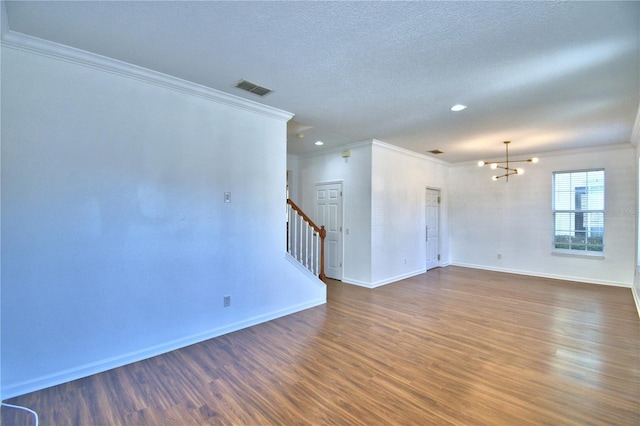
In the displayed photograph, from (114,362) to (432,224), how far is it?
6772mm

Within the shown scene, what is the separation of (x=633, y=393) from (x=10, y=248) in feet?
16.4

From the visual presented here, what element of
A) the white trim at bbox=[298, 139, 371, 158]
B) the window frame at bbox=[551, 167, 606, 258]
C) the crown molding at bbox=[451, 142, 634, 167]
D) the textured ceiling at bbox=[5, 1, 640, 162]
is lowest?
the window frame at bbox=[551, 167, 606, 258]

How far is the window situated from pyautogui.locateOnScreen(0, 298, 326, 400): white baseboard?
6.40 metres

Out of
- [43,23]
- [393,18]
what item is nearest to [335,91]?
[393,18]

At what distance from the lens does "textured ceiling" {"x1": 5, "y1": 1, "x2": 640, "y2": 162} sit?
2002mm

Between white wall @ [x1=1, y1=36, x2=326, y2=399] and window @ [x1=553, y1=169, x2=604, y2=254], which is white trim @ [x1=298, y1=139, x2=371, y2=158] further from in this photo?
window @ [x1=553, y1=169, x2=604, y2=254]

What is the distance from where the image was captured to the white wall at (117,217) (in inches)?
91.8

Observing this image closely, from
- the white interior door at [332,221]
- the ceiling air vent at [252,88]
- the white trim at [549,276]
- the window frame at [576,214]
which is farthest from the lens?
the white interior door at [332,221]

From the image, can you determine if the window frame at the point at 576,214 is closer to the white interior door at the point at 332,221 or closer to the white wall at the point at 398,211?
the white wall at the point at 398,211

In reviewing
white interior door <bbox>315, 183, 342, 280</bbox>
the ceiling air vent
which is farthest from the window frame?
the ceiling air vent

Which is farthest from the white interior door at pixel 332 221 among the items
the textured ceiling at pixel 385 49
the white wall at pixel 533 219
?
the white wall at pixel 533 219

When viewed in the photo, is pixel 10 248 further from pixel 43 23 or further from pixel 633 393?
pixel 633 393

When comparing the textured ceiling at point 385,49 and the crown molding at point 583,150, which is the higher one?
the textured ceiling at point 385,49

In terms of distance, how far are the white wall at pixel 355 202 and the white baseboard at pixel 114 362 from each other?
235 centimetres
